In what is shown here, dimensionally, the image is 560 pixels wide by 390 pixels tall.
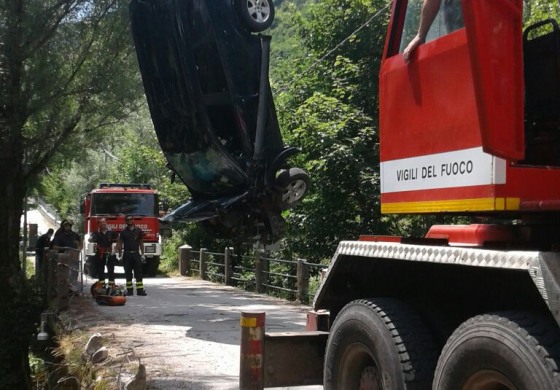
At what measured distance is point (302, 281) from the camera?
52.2 ft

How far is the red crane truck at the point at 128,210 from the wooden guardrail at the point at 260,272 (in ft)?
4.39

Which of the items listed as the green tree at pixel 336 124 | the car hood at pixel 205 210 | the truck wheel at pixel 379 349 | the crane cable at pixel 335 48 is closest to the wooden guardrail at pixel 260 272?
the green tree at pixel 336 124

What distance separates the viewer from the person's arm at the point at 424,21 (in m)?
4.33

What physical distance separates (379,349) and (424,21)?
1911 millimetres

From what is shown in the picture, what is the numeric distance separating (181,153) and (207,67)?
1.31 m

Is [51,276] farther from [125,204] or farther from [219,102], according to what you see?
[125,204]

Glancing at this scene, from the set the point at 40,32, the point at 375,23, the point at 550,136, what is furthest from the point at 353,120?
the point at 550,136

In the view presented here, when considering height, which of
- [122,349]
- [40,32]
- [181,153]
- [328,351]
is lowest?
[122,349]

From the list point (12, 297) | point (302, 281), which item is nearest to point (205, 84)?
point (302, 281)

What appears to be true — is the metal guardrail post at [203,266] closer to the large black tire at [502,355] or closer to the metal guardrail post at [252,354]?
the metal guardrail post at [252,354]

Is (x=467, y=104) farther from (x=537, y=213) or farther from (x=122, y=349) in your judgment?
(x=122, y=349)

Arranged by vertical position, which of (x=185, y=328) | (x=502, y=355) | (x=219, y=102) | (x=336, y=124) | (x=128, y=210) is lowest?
(x=185, y=328)

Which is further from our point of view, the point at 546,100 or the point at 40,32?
the point at 40,32

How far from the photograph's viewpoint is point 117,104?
1858 cm
